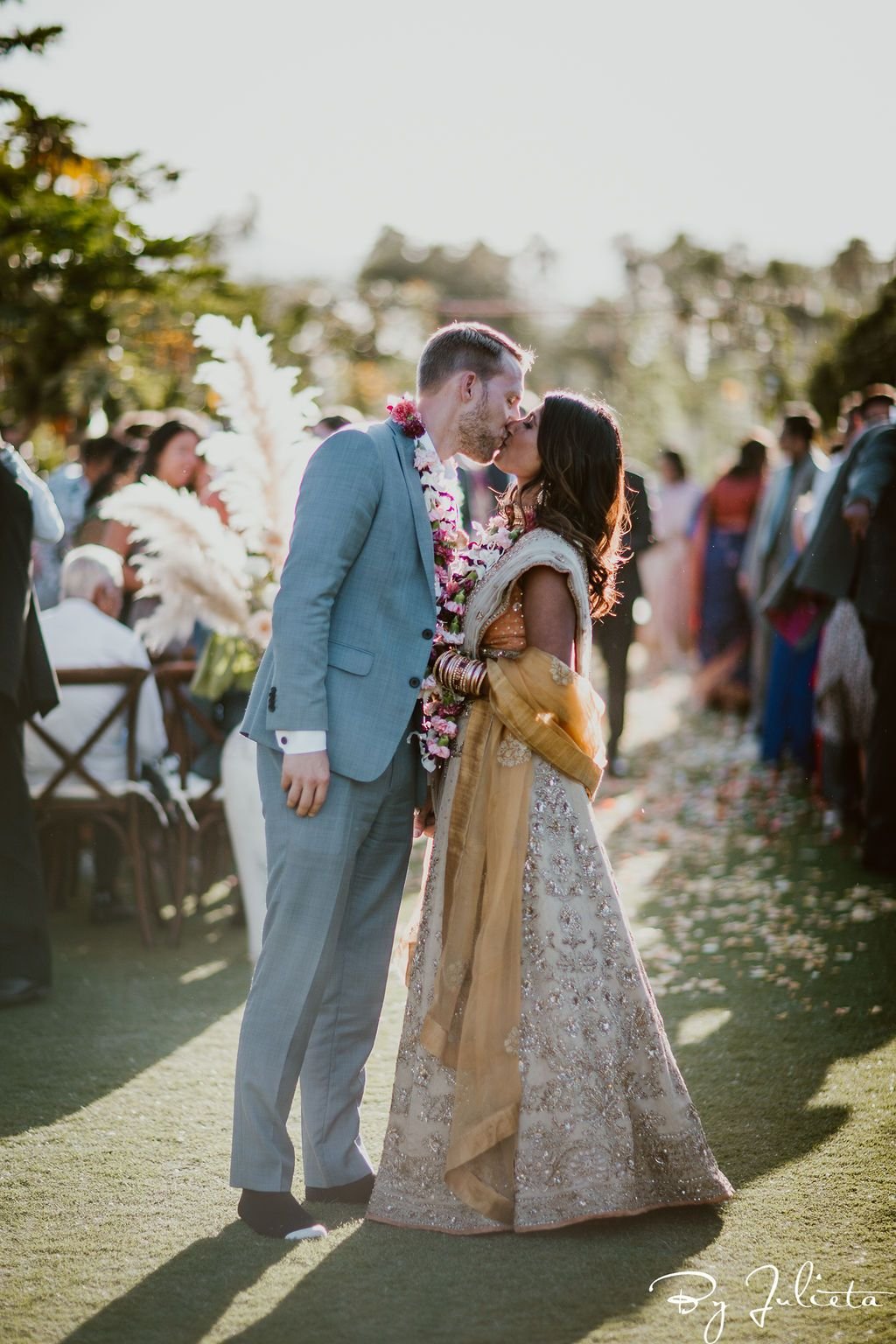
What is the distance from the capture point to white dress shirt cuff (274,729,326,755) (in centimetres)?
326

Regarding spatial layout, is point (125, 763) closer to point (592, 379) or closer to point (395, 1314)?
point (395, 1314)

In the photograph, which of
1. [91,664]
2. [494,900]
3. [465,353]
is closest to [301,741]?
[494,900]

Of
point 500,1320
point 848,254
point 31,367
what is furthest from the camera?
point 848,254

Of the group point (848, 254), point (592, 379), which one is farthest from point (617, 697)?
point (592, 379)

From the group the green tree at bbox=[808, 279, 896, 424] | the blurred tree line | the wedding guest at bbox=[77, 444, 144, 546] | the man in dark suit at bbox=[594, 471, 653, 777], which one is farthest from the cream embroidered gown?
the green tree at bbox=[808, 279, 896, 424]

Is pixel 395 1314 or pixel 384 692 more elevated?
pixel 384 692

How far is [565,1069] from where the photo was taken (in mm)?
3330

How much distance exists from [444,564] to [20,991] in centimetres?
264

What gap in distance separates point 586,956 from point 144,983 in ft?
8.81

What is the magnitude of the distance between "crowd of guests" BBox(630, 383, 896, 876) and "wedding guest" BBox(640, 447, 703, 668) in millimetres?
30

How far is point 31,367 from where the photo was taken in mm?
10930

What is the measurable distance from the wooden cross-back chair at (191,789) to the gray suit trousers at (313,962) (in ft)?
8.69

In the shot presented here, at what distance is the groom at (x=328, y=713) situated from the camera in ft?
10.7

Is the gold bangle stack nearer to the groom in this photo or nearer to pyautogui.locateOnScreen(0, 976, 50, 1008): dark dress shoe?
the groom
